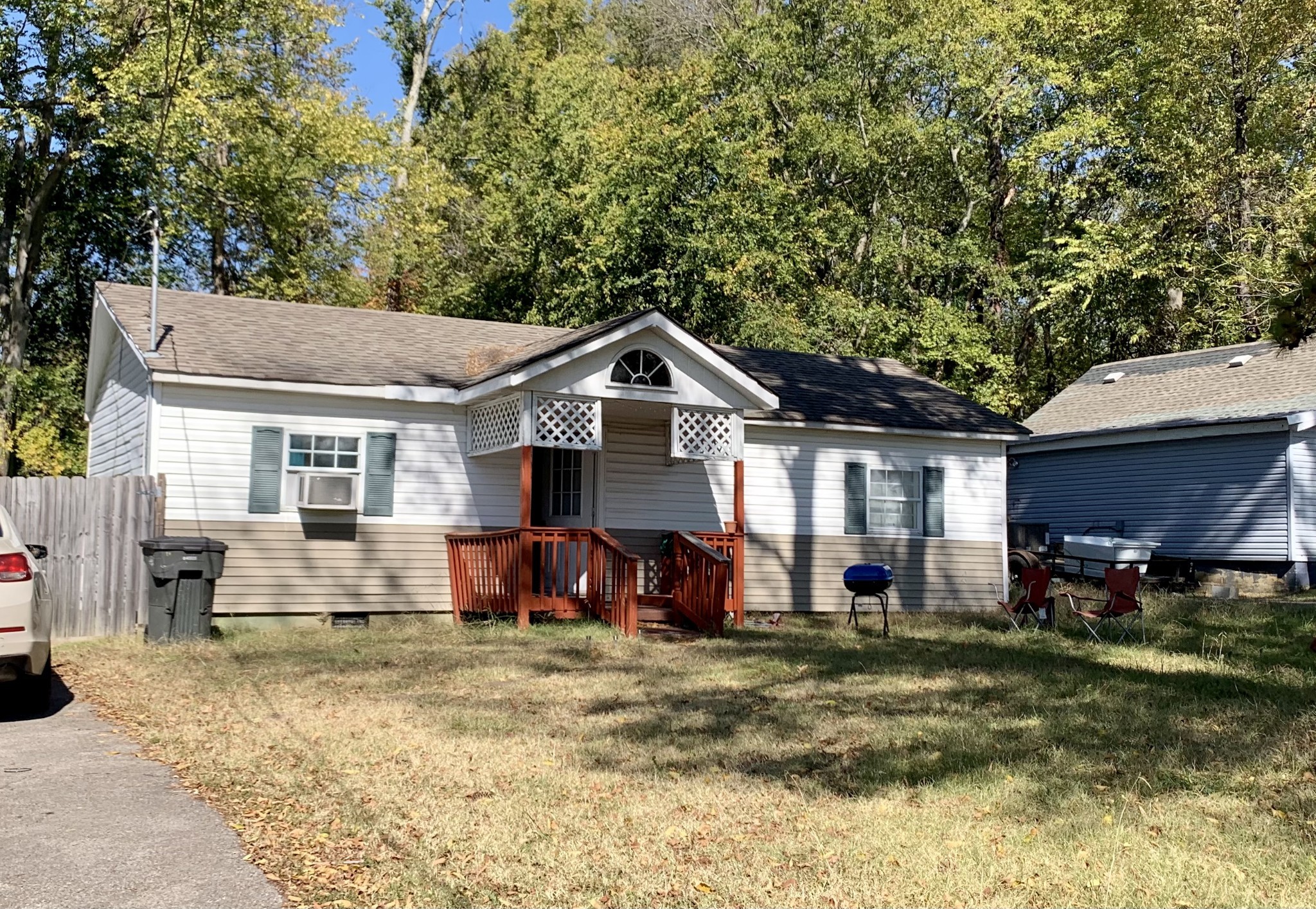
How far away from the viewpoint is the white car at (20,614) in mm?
8211

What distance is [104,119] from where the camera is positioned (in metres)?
24.2

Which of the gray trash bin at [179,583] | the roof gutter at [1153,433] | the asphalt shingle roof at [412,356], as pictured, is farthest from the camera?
the roof gutter at [1153,433]

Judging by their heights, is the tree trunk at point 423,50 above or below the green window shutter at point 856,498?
above

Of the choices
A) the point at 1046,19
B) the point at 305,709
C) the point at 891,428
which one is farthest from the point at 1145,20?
the point at 305,709

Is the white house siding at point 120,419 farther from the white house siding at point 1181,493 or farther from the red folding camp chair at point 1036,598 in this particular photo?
the white house siding at point 1181,493

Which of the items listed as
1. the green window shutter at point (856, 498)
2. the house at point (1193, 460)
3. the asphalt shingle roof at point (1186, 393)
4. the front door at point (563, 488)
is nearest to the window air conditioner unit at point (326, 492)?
the front door at point (563, 488)

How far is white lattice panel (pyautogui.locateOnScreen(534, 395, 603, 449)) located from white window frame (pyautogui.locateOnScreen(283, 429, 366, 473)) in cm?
230

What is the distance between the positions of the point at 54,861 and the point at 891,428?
14.1 meters

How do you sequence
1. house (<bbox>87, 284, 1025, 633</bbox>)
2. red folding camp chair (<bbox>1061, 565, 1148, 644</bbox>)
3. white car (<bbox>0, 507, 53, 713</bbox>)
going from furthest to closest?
house (<bbox>87, 284, 1025, 633</bbox>), red folding camp chair (<bbox>1061, 565, 1148, 644</bbox>), white car (<bbox>0, 507, 53, 713</bbox>)

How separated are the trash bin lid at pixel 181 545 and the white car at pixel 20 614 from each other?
3.46 metres

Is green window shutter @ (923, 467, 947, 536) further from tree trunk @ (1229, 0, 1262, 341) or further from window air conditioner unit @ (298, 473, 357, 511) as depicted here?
tree trunk @ (1229, 0, 1262, 341)

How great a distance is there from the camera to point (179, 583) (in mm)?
12367

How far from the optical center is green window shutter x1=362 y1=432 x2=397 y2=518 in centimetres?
1481

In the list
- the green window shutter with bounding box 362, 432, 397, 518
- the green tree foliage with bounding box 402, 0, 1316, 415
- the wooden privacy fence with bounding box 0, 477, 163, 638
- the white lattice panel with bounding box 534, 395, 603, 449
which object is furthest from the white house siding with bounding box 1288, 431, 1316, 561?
the wooden privacy fence with bounding box 0, 477, 163, 638
